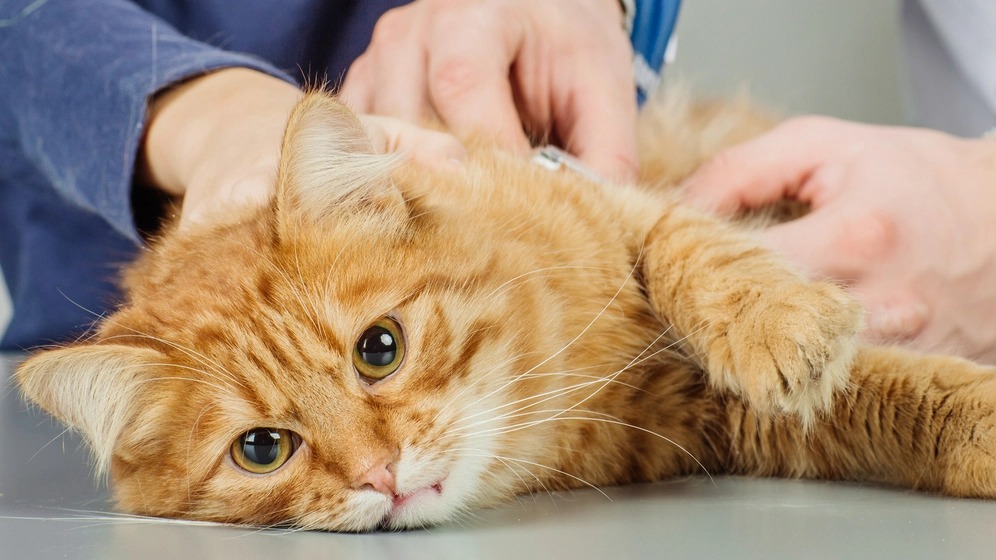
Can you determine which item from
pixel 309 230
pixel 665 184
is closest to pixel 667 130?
pixel 665 184

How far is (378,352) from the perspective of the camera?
3.43 feet

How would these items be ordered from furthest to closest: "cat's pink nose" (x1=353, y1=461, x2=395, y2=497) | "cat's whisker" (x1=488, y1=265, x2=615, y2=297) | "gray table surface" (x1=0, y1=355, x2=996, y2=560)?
"cat's whisker" (x1=488, y1=265, x2=615, y2=297)
"cat's pink nose" (x1=353, y1=461, x2=395, y2=497)
"gray table surface" (x1=0, y1=355, x2=996, y2=560)

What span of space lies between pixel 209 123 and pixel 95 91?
1.18 ft

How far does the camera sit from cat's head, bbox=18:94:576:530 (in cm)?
100

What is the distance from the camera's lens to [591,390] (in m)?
1.25

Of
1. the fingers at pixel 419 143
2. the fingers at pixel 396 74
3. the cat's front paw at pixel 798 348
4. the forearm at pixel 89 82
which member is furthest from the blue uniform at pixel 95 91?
the cat's front paw at pixel 798 348

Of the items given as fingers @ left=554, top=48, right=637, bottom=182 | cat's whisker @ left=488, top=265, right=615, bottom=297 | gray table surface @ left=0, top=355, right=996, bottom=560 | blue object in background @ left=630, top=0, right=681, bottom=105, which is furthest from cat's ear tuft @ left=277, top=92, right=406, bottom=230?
blue object in background @ left=630, top=0, right=681, bottom=105

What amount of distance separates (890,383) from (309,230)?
2.75 feet

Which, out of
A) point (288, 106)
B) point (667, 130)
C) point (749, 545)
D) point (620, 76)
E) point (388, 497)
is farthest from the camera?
point (667, 130)

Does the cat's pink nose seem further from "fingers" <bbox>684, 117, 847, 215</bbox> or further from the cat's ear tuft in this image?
"fingers" <bbox>684, 117, 847, 215</bbox>

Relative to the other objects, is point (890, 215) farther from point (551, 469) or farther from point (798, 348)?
point (551, 469)

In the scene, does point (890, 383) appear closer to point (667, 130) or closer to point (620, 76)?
point (620, 76)

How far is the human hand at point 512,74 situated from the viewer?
1.63 metres

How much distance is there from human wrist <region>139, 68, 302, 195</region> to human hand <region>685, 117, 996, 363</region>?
0.85m
